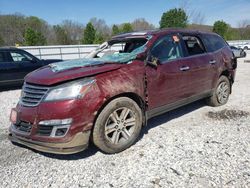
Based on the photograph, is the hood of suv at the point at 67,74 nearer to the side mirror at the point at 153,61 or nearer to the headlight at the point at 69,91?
the headlight at the point at 69,91

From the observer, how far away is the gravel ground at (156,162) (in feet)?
9.32

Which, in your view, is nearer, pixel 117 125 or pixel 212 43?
pixel 117 125

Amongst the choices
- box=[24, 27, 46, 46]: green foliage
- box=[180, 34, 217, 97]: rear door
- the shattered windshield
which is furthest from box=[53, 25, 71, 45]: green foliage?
box=[180, 34, 217, 97]: rear door

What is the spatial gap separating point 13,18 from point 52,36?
633 cm

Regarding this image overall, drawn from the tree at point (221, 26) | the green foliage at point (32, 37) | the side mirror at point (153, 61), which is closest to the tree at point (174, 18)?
the tree at point (221, 26)

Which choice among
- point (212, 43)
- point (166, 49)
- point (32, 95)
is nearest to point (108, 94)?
point (32, 95)

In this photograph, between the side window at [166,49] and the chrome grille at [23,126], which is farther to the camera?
the side window at [166,49]

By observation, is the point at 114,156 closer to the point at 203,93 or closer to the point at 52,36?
the point at 203,93

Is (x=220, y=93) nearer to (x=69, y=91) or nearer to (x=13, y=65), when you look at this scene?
(x=69, y=91)

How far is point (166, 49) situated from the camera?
4.23m

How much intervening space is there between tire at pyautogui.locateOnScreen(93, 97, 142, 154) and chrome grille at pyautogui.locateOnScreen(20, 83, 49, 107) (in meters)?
0.79

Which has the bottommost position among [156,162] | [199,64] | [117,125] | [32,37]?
[156,162]

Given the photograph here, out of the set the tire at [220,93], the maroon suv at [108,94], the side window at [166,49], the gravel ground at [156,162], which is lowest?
the gravel ground at [156,162]

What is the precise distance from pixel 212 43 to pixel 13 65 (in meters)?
6.73
